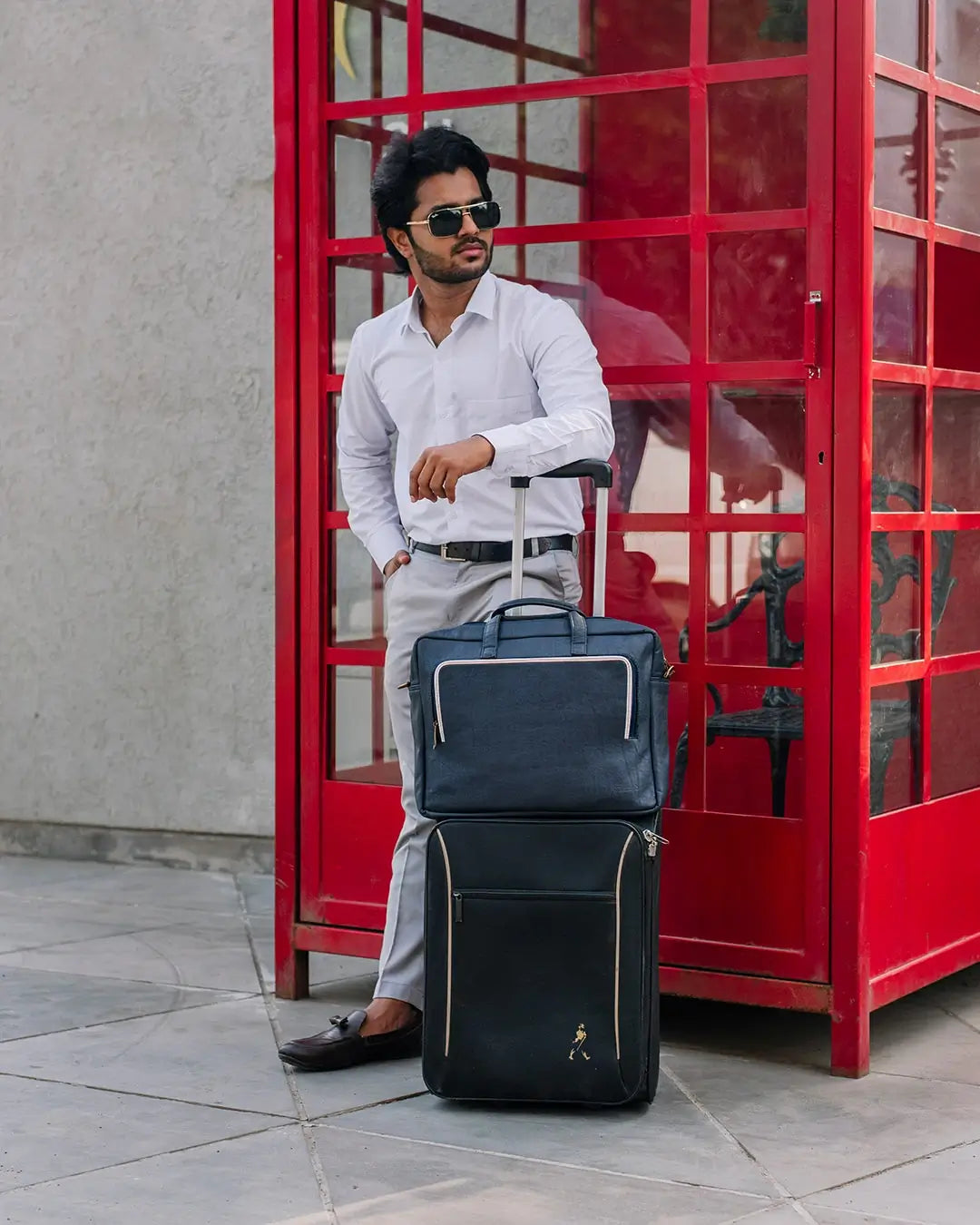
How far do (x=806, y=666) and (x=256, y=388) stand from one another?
2.61 meters

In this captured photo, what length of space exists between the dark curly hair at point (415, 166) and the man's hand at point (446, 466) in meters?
0.61

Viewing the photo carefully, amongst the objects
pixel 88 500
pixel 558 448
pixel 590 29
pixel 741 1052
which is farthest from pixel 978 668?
pixel 88 500

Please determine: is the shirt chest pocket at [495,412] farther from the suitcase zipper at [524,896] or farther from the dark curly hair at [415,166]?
the suitcase zipper at [524,896]

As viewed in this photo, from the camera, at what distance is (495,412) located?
12.1ft

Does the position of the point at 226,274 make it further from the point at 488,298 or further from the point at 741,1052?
the point at 741,1052

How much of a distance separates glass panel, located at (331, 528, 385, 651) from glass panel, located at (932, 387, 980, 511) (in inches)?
48.9

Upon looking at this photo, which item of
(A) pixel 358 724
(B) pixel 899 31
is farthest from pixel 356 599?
(B) pixel 899 31

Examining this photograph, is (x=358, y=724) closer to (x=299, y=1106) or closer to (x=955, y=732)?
(x=299, y=1106)

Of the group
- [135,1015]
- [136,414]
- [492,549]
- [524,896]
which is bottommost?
[135,1015]

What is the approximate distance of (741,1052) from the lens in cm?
387

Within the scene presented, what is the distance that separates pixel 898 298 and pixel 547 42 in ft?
3.03

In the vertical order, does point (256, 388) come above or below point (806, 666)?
above

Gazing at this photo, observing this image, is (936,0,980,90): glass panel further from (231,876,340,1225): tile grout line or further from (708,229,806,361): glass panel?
(231,876,340,1225): tile grout line

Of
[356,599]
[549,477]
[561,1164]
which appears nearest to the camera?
[561,1164]
